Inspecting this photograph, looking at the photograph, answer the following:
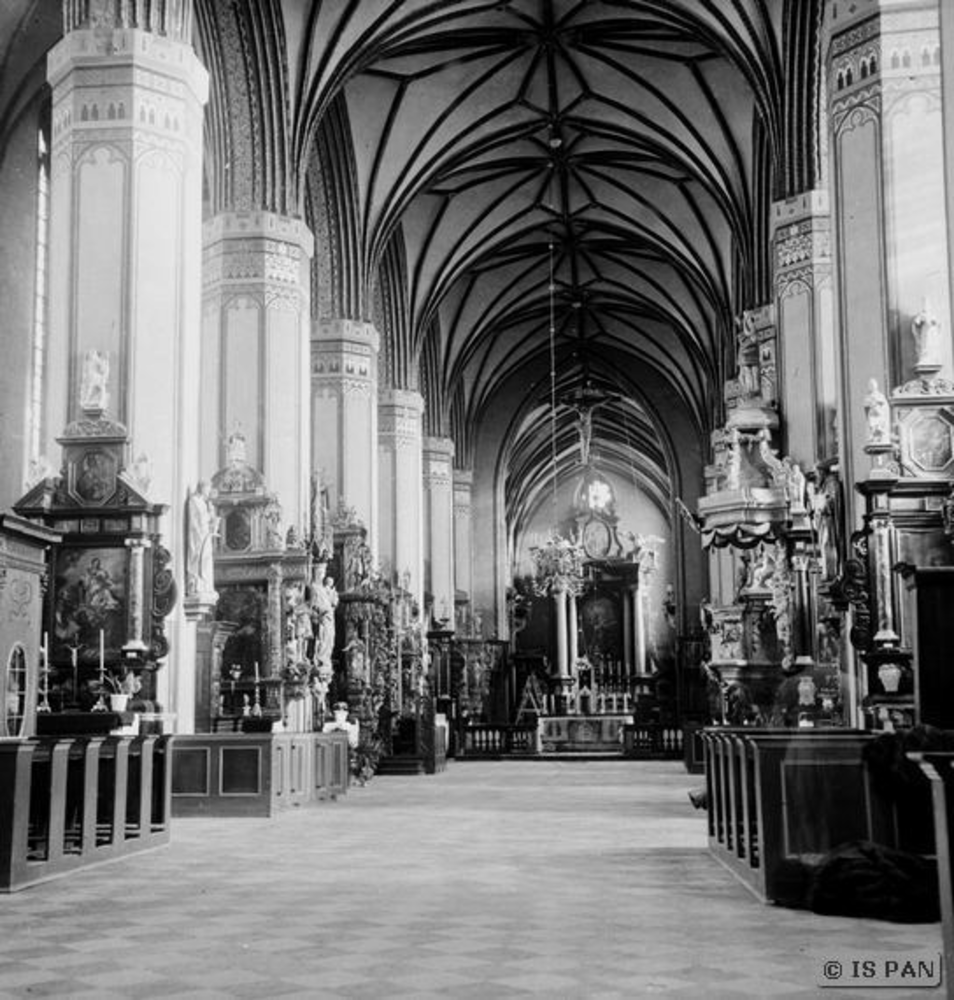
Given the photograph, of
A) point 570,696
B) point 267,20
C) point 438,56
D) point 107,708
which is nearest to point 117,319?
point 107,708

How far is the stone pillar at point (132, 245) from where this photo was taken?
16266mm

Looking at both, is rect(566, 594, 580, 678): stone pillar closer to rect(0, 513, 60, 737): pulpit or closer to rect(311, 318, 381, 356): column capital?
rect(311, 318, 381, 356): column capital

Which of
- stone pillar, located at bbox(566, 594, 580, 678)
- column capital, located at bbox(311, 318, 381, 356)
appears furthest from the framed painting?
stone pillar, located at bbox(566, 594, 580, 678)

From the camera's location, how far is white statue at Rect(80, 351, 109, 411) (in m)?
15.9

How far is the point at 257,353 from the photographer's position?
865 inches

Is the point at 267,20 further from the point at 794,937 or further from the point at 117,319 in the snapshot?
the point at 794,937

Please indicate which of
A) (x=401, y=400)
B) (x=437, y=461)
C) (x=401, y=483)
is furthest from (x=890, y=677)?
(x=437, y=461)

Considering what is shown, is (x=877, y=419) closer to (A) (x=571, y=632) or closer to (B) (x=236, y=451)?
(B) (x=236, y=451)

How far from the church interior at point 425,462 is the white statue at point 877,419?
7 cm

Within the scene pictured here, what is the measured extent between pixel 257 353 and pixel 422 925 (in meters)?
15.5

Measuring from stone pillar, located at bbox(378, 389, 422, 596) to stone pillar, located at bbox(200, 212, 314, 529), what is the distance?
10407mm

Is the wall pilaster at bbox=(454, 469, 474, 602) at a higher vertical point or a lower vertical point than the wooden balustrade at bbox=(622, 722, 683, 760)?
higher

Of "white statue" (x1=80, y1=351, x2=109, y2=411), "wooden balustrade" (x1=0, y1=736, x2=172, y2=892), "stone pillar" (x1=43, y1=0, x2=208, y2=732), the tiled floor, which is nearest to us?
the tiled floor

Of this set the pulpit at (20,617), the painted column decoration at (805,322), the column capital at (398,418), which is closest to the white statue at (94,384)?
the pulpit at (20,617)
